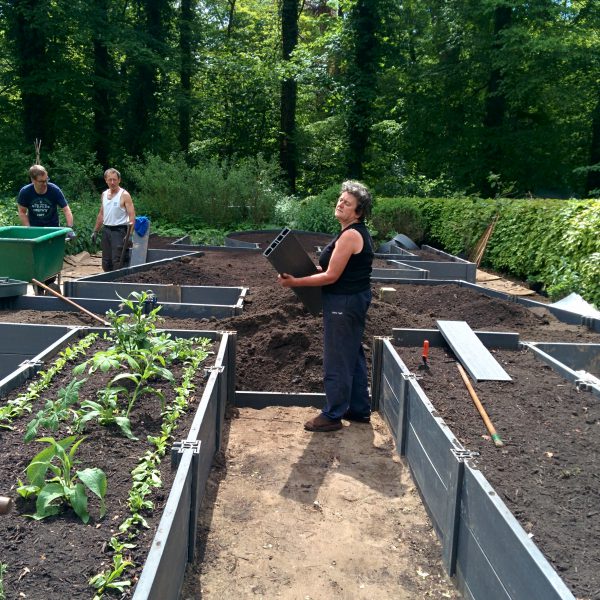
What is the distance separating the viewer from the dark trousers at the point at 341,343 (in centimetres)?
480

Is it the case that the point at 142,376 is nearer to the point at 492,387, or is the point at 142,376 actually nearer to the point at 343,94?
the point at 492,387

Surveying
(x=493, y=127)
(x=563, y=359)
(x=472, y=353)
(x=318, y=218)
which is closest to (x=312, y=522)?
(x=472, y=353)

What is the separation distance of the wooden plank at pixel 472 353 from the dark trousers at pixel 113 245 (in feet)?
16.6

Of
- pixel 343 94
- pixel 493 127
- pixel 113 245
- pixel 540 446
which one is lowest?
pixel 540 446

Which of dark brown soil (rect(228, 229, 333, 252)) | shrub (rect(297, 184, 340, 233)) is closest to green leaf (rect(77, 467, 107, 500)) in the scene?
dark brown soil (rect(228, 229, 333, 252))

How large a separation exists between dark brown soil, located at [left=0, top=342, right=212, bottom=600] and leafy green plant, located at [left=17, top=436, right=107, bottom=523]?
0.05 m

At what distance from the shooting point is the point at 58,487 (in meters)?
2.80

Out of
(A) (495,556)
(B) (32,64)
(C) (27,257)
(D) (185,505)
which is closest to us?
(A) (495,556)

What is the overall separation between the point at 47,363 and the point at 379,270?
262 inches

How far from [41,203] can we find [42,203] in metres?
0.01

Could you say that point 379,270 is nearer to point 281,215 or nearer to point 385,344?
point 385,344

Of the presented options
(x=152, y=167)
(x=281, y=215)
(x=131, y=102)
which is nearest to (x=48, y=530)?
(x=281, y=215)

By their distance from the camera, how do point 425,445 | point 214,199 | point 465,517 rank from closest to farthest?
1. point 465,517
2. point 425,445
3. point 214,199

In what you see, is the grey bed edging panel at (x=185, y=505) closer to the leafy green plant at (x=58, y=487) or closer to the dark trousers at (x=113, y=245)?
the leafy green plant at (x=58, y=487)
